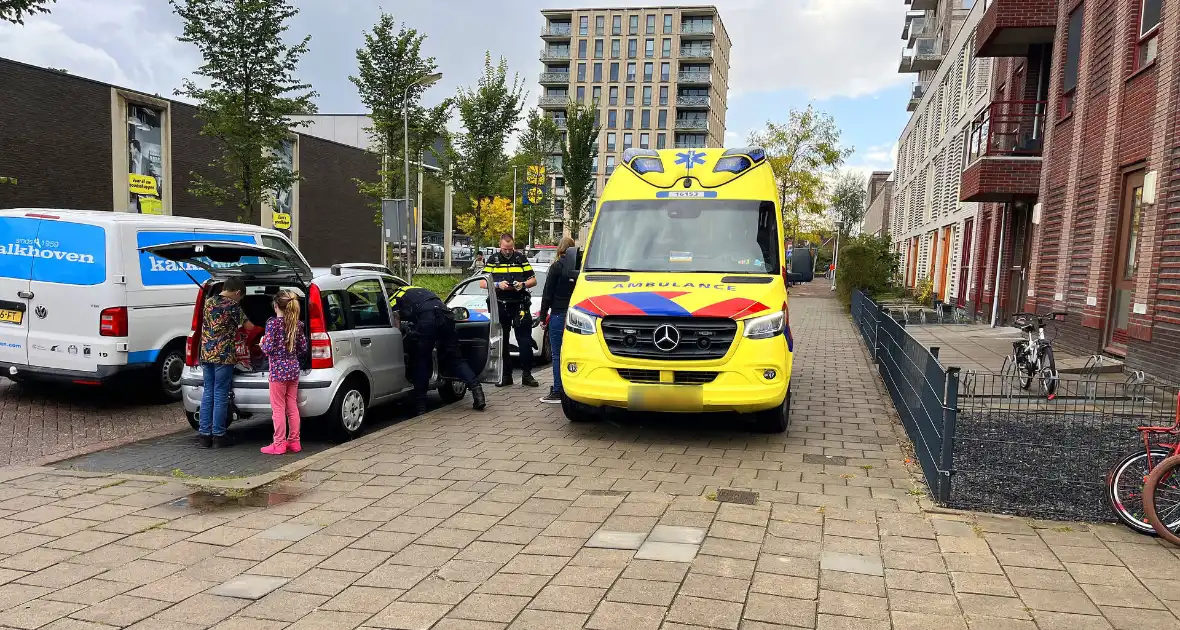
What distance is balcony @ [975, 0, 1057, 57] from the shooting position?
50.3 ft

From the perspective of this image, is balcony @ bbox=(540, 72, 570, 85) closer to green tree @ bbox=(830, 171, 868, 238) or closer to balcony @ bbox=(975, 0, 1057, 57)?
→ green tree @ bbox=(830, 171, 868, 238)

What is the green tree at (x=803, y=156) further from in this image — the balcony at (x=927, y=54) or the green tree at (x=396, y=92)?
the green tree at (x=396, y=92)

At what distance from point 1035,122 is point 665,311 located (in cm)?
1459

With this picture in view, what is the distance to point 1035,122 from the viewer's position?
56.1 feet

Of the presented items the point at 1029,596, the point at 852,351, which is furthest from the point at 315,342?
the point at 852,351

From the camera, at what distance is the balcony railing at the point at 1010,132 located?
1648cm

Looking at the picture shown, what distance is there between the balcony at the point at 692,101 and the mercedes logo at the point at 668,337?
87.2 meters

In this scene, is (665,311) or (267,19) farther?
(267,19)

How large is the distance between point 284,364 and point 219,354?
59 centimetres

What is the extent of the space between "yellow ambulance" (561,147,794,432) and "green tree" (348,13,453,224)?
17.6 m

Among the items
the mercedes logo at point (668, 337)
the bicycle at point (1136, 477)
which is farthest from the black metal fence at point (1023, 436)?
the mercedes logo at point (668, 337)

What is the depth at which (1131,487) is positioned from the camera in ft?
15.4

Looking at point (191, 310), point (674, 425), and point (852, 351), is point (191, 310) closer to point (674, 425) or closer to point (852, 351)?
point (674, 425)

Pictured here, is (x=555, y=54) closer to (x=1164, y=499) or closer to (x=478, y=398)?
(x=478, y=398)
